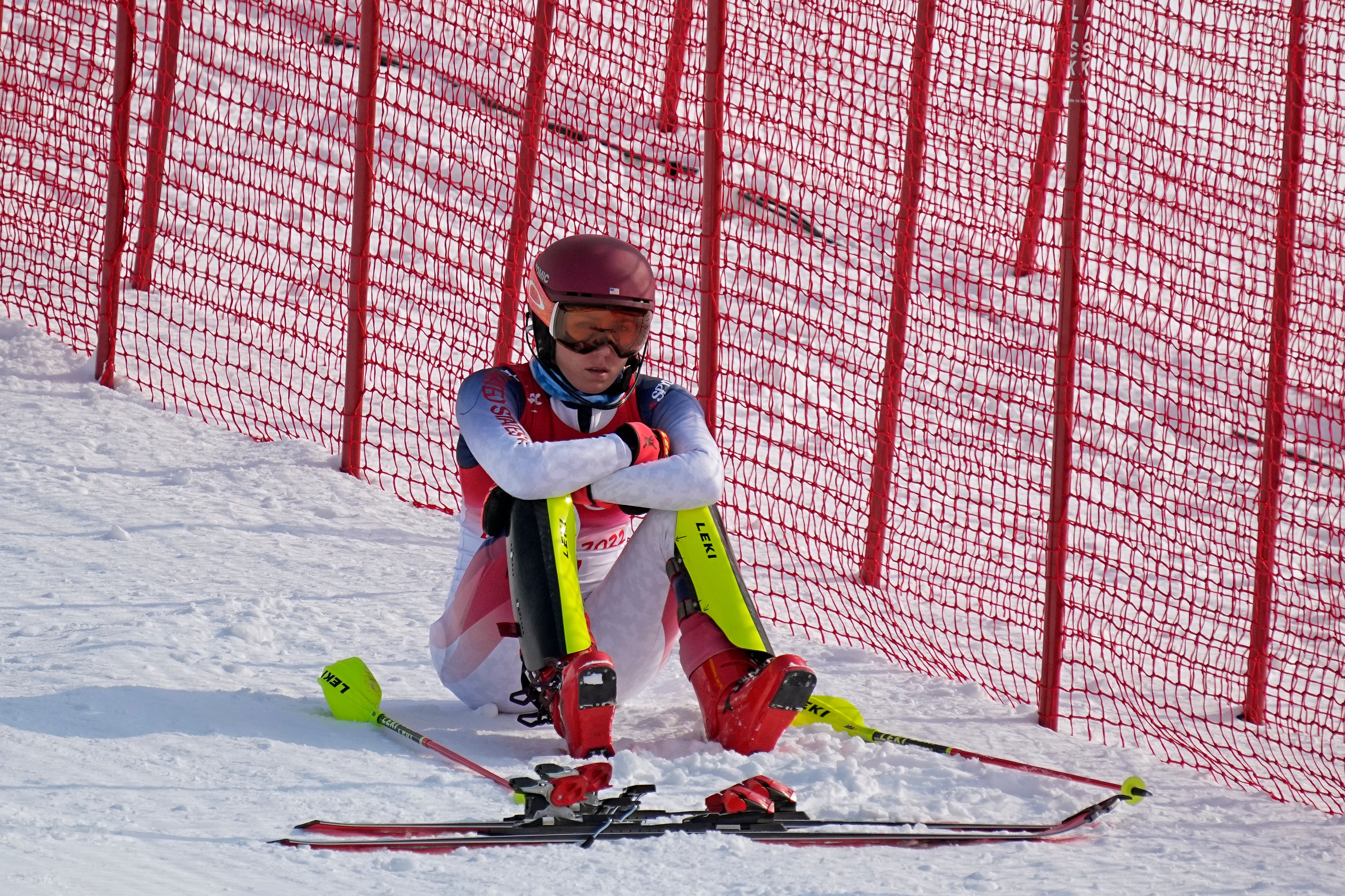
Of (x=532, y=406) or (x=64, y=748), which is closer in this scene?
(x=64, y=748)

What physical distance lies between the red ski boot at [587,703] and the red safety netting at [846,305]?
5.60ft

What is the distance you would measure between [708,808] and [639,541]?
2.60 feet

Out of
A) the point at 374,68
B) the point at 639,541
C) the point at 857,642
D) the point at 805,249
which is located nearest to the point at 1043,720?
the point at 857,642

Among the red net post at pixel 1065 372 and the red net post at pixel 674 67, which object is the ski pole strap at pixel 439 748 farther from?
the red net post at pixel 674 67

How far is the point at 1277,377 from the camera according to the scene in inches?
197

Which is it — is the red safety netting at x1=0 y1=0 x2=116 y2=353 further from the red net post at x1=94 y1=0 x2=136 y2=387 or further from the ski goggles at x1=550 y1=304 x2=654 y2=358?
the ski goggles at x1=550 y1=304 x2=654 y2=358

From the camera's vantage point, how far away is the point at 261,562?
491 centimetres

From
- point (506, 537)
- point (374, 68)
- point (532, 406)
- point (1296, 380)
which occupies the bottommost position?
point (506, 537)

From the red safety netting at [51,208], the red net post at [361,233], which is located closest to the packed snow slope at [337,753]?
the red net post at [361,233]

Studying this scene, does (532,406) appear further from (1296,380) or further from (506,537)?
(1296,380)

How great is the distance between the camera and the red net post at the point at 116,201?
6.18 meters

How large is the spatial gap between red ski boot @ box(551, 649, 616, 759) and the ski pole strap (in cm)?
20

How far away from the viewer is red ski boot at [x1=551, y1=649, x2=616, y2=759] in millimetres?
3477

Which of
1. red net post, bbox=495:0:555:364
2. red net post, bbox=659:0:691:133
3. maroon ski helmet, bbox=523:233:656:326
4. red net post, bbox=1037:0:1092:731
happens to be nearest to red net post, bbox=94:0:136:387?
red net post, bbox=495:0:555:364
